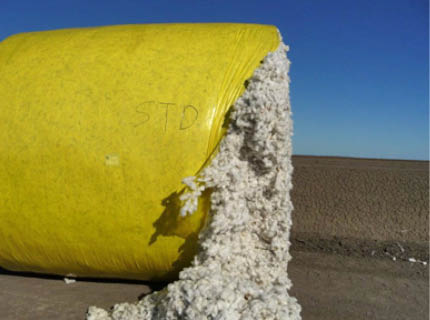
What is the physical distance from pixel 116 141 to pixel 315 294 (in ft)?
5.14

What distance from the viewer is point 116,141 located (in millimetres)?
2031

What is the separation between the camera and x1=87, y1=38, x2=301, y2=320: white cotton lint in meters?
1.83

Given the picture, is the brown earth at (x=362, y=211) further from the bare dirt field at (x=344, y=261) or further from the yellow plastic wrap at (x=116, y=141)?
the yellow plastic wrap at (x=116, y=141)

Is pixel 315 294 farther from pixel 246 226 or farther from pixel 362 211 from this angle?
pixel 362 211

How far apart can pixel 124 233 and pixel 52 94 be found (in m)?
0.89

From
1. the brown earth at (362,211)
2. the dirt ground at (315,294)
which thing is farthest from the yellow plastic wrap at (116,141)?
the brown earth at (362,211)

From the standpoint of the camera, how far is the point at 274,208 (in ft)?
7.37

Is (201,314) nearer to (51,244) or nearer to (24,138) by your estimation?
(51,244)

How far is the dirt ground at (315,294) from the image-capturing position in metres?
2.18

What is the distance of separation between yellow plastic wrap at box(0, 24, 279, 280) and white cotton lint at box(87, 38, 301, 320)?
0.09 meters

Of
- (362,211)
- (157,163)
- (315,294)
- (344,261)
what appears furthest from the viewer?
(362,211)

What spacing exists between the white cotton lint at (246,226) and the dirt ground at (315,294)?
255mm

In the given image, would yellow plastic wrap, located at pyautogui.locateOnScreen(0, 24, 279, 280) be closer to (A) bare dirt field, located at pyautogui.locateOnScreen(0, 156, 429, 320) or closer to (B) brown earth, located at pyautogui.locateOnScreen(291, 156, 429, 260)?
(A) bare dirt field, located at pyautogui.locateOnScreen(0, 156, 429, 320)

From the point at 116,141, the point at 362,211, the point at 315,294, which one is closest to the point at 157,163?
the point at 116,141
